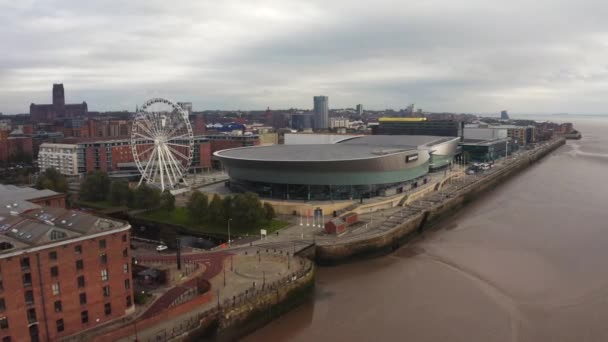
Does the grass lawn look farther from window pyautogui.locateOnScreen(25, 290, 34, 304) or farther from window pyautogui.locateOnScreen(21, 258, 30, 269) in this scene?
window pyautogui.locateOnScreen(21, 258, 30, 269)

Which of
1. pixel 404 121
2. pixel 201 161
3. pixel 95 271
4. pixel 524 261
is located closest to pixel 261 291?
pixel 95 271

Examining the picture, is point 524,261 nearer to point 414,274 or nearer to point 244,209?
point 414,274

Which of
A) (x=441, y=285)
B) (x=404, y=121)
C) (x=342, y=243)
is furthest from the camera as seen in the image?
(x=404, y=121)

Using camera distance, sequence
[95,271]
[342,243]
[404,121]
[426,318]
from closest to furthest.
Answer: [95,271], [426,318], [342,243], [404,121]

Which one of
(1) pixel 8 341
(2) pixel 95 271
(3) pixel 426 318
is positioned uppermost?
(2) pixel 95 271

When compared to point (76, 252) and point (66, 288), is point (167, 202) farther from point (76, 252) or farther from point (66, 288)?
point (66, 288)

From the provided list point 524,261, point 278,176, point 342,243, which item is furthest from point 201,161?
point 524,261

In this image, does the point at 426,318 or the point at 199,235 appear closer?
the point at 426,318

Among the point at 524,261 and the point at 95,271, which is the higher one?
the point at 95,271

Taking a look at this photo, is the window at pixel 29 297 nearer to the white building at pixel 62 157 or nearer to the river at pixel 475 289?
the river at pixel 475 289
